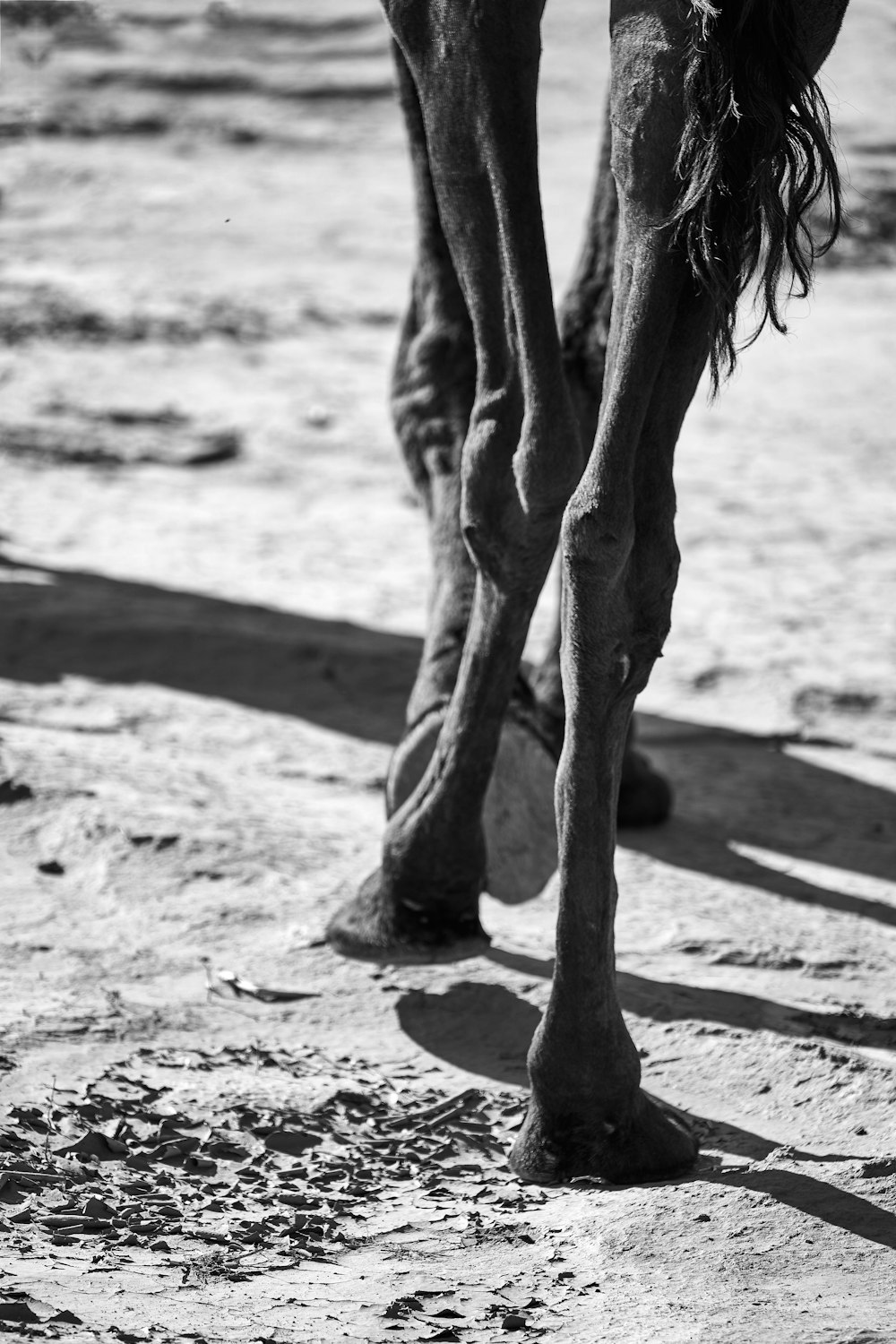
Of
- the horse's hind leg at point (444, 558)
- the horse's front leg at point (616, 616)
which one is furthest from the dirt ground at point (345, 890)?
the horse's hind leg at point (444, 558)

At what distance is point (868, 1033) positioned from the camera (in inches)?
109

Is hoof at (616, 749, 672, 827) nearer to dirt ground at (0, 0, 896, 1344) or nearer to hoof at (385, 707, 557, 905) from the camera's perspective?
dirt ground at (0, 0, 896, 1344)

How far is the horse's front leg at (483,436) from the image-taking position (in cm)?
242

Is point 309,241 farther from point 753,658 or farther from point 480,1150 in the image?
point 480,1150

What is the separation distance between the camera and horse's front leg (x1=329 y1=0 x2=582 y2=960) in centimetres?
242

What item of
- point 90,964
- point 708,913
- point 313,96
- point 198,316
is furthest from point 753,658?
point 313,96

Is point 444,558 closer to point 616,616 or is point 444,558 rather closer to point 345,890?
point 345,890

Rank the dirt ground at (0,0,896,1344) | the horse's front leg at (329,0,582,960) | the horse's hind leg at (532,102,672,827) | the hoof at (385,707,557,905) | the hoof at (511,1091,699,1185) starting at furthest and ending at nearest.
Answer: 1. the horse's hind leg at (532,102,672,827)
2. the hoof at (385,707,557,905)
3. the horse's front leg at (329,0,582,960)
4. the hoof at (511,1091,699,1185)
5. the dirt ground at (0,0,896,1344)

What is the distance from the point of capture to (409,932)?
2939 mm

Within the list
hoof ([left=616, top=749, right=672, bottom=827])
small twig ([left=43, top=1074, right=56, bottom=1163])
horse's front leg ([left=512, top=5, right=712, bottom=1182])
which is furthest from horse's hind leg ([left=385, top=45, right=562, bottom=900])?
small twig ([left=43, top=1074, right=56, bottom=1163])

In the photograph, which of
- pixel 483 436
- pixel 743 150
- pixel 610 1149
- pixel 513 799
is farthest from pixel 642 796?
pixel 743 150

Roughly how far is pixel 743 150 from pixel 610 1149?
1372 millimetres

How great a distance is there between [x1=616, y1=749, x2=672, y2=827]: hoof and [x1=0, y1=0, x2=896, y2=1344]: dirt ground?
44 millimetres

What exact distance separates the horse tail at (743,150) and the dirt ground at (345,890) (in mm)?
107
